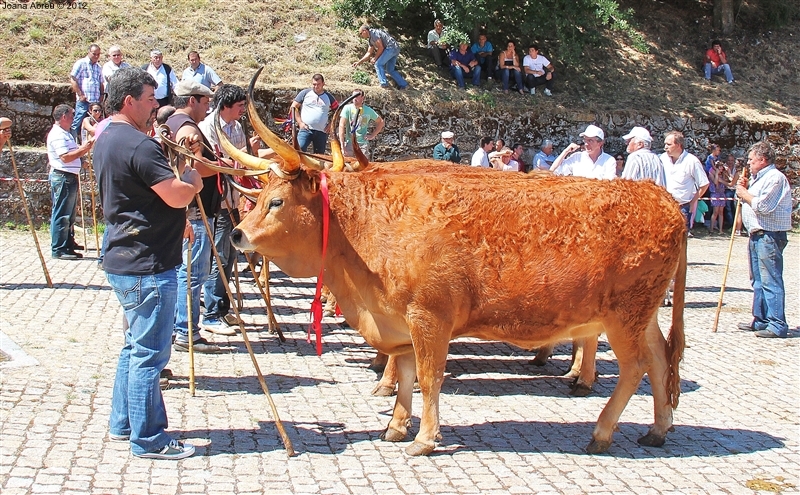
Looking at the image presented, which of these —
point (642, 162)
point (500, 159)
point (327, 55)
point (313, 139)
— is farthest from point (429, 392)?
point (327, 55)

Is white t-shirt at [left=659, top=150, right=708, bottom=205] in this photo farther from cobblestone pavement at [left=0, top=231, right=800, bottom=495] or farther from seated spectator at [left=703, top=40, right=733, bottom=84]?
seated spectator at [left=703, top=40, right=733, bottom=84]

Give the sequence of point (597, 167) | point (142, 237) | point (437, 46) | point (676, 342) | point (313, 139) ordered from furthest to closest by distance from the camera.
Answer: point (437, 46), point (313, 139), point (597, 167), point (676, 342), point (142, 237)

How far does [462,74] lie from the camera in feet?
70.7

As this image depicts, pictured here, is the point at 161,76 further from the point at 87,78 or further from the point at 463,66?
the point at 463,66

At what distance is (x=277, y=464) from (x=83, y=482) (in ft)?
4.05

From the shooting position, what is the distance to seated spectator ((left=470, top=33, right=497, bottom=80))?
22.1 meters

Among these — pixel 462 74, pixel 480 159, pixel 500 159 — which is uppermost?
pixel 462 74

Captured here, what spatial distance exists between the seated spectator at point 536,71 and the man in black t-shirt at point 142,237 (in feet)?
58.7

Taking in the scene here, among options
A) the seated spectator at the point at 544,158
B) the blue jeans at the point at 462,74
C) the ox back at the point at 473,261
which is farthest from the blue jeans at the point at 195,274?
the blue jeans at the point at 462,74

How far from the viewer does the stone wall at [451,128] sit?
54.1ft

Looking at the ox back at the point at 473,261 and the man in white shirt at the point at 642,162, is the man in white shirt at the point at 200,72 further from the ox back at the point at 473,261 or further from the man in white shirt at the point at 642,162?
the ox back at the point at 473,261

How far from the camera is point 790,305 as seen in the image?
1240 centimetres

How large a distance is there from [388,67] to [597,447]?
16.1 metres

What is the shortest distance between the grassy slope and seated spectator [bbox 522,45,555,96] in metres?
0.48
